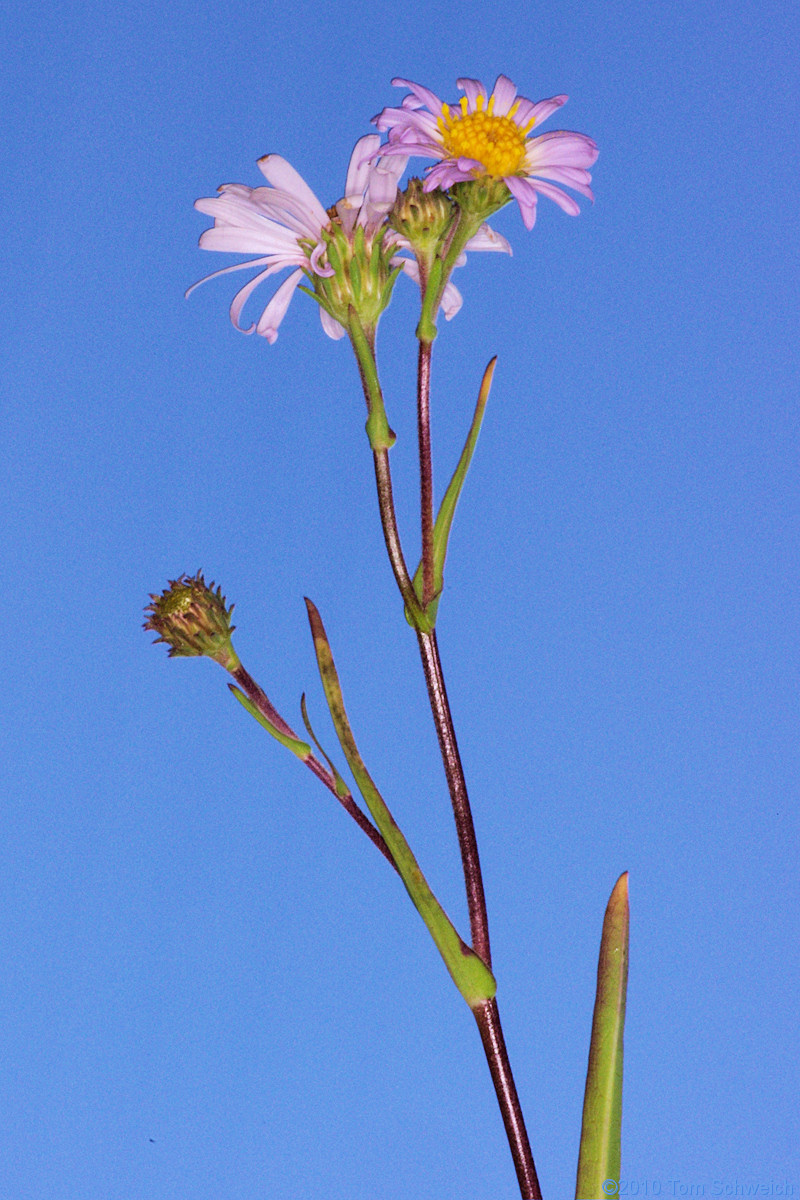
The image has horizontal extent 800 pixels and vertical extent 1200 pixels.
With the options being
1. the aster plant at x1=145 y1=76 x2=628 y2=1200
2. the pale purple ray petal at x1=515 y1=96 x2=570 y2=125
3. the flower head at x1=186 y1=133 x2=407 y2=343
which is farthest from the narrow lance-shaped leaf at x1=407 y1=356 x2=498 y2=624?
the pale purple ray petal at x1=515 y1=96 x2=570 y2=125

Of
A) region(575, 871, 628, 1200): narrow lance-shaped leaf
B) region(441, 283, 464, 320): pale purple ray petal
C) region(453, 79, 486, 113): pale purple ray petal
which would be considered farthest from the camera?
region(441, 283, 464, 320): pale purple ray petal

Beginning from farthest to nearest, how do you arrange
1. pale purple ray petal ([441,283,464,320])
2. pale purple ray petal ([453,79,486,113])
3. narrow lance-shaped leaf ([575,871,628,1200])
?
1. pale purple ray petal ([441,283,464,320])
2. pale purple ray petal ([453,79,486,113])
3. narrow lance-shaped leaf ([575,871,628,1200])

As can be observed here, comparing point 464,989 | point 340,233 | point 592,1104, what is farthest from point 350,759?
point 340,233

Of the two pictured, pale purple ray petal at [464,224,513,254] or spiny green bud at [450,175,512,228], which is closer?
spiny green bud at [450,175,512,228]

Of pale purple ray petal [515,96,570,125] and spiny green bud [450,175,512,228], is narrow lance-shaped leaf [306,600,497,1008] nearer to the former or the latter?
spiny green bud [450,175,512,228]

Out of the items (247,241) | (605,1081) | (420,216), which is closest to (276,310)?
(247,241)

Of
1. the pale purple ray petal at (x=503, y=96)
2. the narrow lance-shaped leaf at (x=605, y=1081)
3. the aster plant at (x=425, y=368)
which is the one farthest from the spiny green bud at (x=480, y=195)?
the narrow lance-shaped leaf at (x=605, y=1081)

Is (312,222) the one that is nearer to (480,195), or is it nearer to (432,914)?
(480,195)

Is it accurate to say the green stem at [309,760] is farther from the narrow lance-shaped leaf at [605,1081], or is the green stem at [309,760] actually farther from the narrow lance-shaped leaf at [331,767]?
the narrow lance-shaped leaf at [605,1081]
